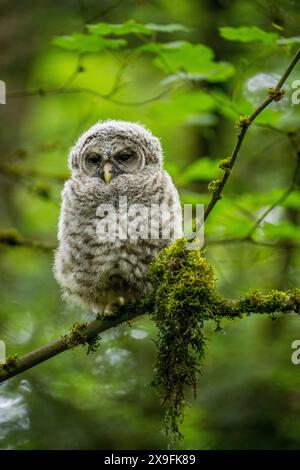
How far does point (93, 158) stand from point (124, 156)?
0.21 metres

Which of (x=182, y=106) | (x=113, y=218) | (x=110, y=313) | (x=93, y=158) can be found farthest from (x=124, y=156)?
(x=110, y=313)

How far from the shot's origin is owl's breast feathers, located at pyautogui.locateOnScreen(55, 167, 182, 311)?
3.79 meters

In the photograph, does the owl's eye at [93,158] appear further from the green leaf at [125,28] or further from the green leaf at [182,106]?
the green leaf at [182,106]

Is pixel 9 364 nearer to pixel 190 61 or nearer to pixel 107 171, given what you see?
pixel 107 171

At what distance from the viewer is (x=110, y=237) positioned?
3770 mm

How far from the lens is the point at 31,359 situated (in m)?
3.15

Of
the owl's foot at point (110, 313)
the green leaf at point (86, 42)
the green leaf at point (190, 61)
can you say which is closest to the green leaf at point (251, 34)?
the green leaf at point (190, 61)

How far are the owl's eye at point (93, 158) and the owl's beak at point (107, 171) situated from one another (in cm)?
12

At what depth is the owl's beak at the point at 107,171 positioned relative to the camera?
3.98m

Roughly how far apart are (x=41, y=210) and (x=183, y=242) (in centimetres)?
420

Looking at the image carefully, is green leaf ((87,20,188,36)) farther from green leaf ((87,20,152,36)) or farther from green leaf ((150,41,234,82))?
green leaf ((150,41,234,82))

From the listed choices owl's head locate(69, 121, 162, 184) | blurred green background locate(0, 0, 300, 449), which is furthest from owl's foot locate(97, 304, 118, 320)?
owl's head locate(69, 121, 162, 184)

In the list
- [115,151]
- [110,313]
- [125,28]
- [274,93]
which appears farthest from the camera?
[115,151]

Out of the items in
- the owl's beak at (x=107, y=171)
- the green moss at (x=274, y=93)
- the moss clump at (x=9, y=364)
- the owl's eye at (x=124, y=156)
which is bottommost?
the moss clump at (x=9, y=364)
